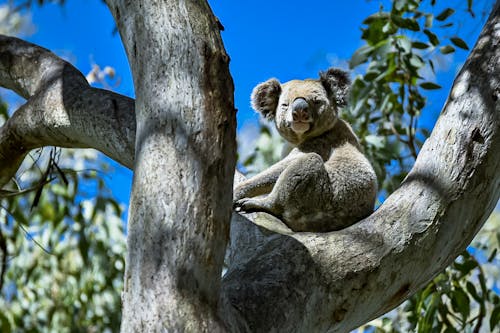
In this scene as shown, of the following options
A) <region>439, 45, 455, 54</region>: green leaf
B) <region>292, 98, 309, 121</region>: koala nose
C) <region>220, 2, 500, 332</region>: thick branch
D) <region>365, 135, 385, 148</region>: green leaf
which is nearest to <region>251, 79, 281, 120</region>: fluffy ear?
<region>292, 98, 309, 121</region>: koala nose

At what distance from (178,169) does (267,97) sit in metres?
2.08


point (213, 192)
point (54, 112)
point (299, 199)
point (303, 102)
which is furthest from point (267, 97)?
point (213, 192)

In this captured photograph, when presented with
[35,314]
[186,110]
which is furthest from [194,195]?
[35,314]

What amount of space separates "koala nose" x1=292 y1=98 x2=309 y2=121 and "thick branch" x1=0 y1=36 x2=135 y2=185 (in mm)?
1202

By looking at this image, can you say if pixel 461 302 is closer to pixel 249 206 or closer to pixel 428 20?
pixel 249 206

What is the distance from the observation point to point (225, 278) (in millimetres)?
1991

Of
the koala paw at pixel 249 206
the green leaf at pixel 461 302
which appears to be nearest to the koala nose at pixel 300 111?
the koala paw at pixel 249 206

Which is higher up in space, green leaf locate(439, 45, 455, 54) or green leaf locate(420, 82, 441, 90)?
green leaf locate(439, 45, 455, 54)

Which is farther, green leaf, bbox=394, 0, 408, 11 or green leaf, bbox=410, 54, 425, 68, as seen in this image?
green leaf, bbox=394, 0, 408, 11

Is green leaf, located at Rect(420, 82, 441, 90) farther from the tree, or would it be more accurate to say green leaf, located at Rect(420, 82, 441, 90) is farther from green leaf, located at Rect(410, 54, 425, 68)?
the tree

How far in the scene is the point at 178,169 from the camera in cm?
170

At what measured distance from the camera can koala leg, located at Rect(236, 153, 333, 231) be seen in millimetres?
2809

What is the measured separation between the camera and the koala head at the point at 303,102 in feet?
11.4

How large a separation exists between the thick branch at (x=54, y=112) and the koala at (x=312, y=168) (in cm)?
72
